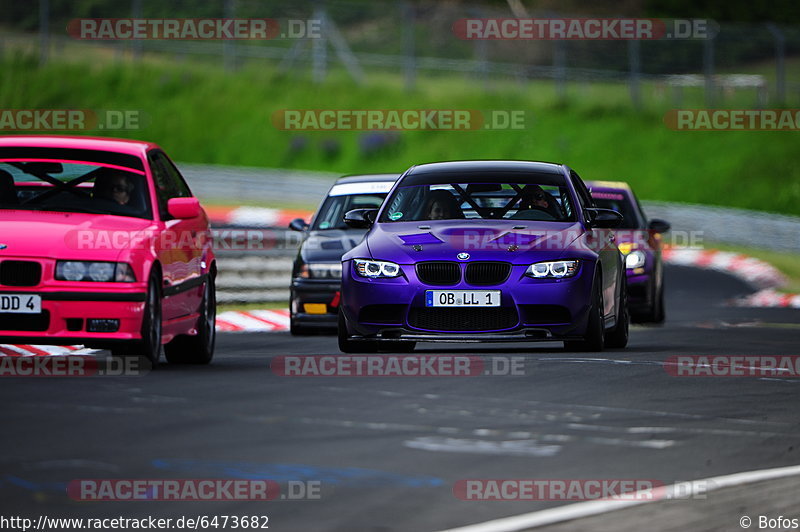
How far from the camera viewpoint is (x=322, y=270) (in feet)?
56.7

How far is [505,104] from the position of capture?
47.7m

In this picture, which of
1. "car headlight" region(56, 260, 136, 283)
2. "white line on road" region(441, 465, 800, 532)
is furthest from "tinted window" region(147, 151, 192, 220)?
"white line on road" region(441, 465, 800, 532)

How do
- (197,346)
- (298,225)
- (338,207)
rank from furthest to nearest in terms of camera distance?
(338,207) → (298,225) → (197,346)

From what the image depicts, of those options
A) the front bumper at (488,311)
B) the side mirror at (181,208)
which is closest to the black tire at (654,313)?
the front bumper at (488,311)

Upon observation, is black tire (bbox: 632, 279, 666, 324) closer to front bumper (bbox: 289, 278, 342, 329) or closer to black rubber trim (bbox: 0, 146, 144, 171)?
front bumper (bbox: 289, 278, 342, 329)

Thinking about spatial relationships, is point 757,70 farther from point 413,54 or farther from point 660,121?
point 413,54

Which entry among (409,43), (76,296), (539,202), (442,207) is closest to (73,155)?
(76,296)

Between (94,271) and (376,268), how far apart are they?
2366mm

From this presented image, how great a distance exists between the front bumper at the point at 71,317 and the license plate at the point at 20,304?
0.07 feet

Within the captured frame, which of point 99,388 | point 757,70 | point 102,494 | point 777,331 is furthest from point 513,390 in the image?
point 757,70

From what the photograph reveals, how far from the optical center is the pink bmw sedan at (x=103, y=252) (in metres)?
11.0

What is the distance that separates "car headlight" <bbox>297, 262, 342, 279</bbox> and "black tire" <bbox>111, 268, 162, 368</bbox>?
18.3 feet

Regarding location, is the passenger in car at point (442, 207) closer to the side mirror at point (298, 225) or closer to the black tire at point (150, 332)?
the black tire at point (150, 332)

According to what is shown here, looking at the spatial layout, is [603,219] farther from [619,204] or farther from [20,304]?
[619,204]
